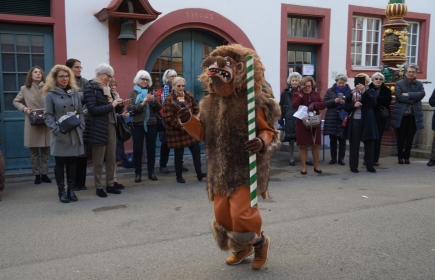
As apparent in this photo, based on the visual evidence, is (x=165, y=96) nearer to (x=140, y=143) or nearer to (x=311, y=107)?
(x=140, y=143)

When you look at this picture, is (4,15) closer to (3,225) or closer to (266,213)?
(3,225)

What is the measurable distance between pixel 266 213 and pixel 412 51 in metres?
10.2

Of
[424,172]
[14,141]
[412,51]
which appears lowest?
[424,172]

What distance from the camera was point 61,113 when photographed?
6188 millimetres

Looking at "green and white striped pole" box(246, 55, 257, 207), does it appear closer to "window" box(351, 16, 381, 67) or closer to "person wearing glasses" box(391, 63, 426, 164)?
"person wearing glasses" box(391, 63, 426, 164)

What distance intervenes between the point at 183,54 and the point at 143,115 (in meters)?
3.11

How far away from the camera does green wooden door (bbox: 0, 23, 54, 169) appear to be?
8367mm

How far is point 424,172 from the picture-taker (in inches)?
344

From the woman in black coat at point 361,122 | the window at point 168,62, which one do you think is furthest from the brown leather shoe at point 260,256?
the window at point 168,62

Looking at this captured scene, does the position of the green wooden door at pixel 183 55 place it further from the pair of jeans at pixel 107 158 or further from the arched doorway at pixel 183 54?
the pair of jeans at pixel 107 158

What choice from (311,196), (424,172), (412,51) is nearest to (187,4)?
(311,196)

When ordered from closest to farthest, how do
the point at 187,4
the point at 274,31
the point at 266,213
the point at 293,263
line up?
the point at 293,263 < the point at 266,213 < the point at 187,4 < the point at 274,31

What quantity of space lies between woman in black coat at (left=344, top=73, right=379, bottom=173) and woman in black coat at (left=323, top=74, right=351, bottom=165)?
19.6 inches

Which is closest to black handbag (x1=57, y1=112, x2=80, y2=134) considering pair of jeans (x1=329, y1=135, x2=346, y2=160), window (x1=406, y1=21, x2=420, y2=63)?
pair of jeans (x1=329, y1=135, x2=346, y2=160)
